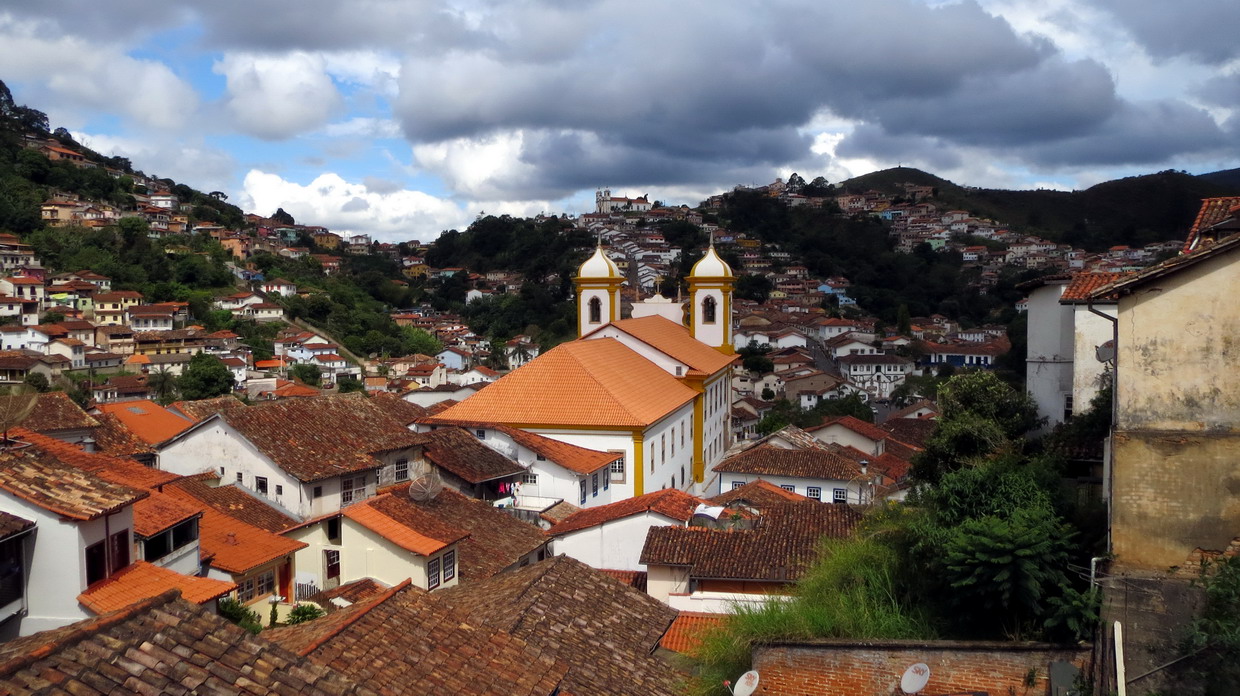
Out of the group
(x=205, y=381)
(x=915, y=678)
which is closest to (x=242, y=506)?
(x=915, y=678)

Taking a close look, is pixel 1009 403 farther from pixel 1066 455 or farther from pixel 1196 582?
pixel 1196 582

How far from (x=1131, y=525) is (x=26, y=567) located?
11.5 meters

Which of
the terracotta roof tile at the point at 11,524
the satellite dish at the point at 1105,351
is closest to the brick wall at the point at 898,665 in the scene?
the satellite dish at the point at 1105,351

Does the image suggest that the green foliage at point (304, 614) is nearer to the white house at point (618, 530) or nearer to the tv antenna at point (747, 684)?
the white house at point (618, 530)

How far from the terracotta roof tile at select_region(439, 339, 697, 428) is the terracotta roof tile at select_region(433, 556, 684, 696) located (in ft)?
38.9

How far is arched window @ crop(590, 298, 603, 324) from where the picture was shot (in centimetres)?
3497

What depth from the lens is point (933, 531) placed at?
366 inches

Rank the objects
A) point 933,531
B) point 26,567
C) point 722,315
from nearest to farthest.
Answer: point 933,531 → point 26,567 → point 722,315

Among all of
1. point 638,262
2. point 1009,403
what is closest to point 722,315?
point 1009,403

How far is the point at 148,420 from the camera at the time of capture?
30.9 m

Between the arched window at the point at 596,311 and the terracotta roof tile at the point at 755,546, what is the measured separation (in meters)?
20.8

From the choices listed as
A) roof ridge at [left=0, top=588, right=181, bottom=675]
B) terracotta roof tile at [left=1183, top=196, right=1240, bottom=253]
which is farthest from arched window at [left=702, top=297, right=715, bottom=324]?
roof ridge at [left=0, top=588, right=181, bottom=675]

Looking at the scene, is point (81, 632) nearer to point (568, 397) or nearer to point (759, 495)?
point (759, 495)

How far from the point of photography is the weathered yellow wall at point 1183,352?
26.7 feet
